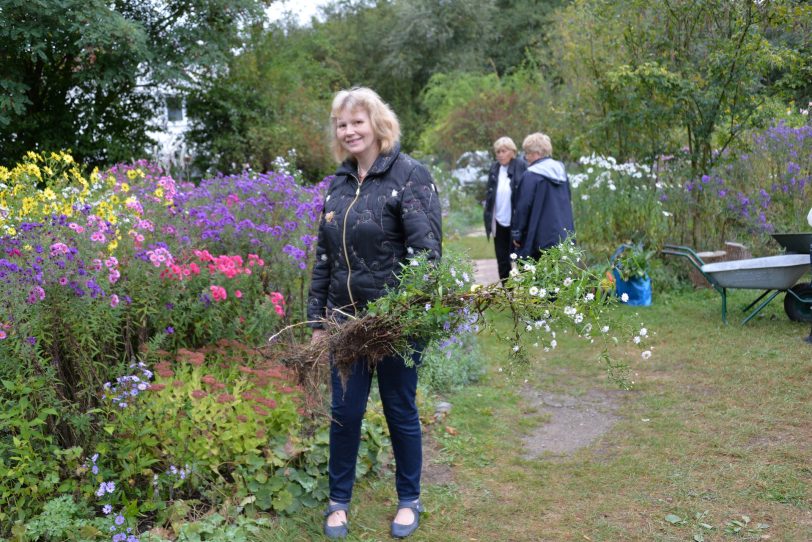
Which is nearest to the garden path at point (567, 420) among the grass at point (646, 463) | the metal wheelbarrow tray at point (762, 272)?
the grass at point (646, 463)

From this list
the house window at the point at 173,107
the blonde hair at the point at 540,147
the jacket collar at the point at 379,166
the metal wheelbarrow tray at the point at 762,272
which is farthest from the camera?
the house window at the point at 173,107

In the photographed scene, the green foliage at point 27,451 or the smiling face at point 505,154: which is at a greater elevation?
the smiling face at point 505,154

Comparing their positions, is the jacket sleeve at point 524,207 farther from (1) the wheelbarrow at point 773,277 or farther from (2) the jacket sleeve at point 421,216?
(2) the jacket sleeve at point 421,216

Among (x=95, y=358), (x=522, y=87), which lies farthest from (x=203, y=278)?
(x=522, y=87)

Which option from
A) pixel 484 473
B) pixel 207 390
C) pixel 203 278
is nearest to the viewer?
pixel 207 390

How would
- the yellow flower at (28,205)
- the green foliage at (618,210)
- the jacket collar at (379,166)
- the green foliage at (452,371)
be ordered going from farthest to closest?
1. the green foliage at (618,210)
2. the green foliage at (452,371)
3. the yellow flower at (28,205)
4. the jacket collar at (379,166)

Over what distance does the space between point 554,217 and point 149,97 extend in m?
8.07

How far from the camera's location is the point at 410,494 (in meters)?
3.35

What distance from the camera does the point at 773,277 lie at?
19.9 feet

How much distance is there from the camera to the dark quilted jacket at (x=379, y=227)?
2.93 meters

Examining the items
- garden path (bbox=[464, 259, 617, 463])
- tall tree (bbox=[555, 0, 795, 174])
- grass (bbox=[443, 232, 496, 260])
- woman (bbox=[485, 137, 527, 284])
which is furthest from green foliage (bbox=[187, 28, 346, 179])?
garden path (bbox=[464, 259, 617, 463])

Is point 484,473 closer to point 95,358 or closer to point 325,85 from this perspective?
point 95,358

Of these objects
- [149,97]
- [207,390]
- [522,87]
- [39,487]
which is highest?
→ [522,87]

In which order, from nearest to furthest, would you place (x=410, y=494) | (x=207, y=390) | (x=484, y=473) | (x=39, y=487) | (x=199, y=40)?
(x=39, y=487), (x=410, y=494), (x=207, y=390), (x=484, y=473), (x=199, y=40)
